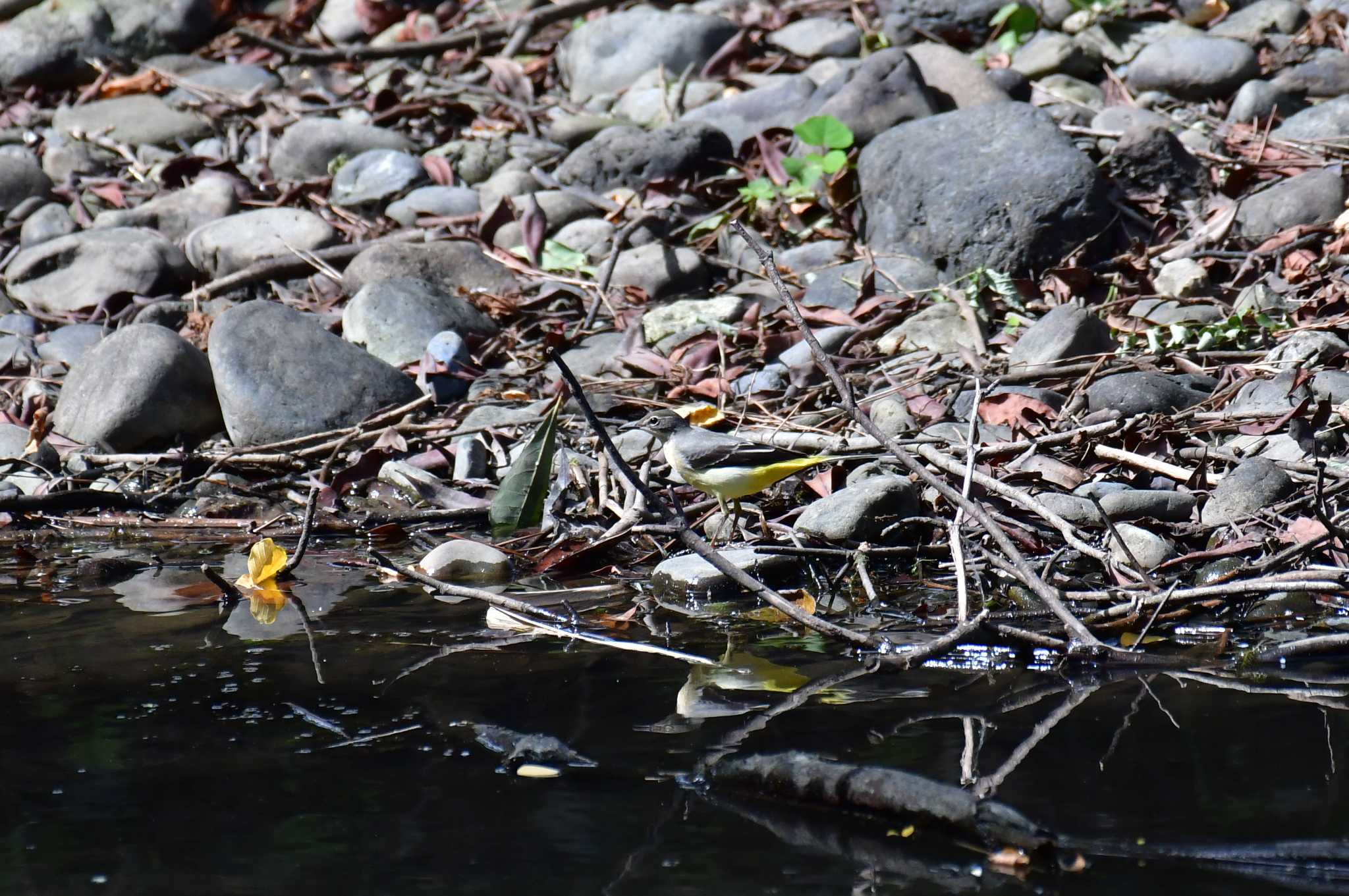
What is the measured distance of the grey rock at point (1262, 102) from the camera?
28.0 ft

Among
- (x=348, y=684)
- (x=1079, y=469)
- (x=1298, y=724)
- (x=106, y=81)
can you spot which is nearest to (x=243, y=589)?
(x=348, y=684)

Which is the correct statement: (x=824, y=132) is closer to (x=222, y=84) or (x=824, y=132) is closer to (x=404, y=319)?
(x=404, y=319)

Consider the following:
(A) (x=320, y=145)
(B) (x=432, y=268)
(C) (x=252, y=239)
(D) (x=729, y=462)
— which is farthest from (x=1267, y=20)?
(C) (x=252, y=239)

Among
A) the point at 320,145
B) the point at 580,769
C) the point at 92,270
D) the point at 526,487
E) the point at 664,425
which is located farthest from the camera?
the point at 320,145

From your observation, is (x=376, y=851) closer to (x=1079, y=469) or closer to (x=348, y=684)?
(x=348, y=684)

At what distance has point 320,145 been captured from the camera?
32.7 feet

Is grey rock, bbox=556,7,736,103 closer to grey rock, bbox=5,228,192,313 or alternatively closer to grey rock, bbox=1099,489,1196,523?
grey rock, bbox=5,228,192,313

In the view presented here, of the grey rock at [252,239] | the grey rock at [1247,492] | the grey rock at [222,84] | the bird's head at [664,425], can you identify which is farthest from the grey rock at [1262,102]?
the grey rock at [222,84]

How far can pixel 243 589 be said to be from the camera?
16.0ft

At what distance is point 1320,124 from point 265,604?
6.87 meters

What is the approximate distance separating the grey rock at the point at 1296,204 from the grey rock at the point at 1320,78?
1.56 m

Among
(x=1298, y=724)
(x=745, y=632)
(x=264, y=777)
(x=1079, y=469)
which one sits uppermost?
(x=264, y=777)

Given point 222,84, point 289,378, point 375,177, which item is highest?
point 222,84

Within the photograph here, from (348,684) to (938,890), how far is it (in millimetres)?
1939
